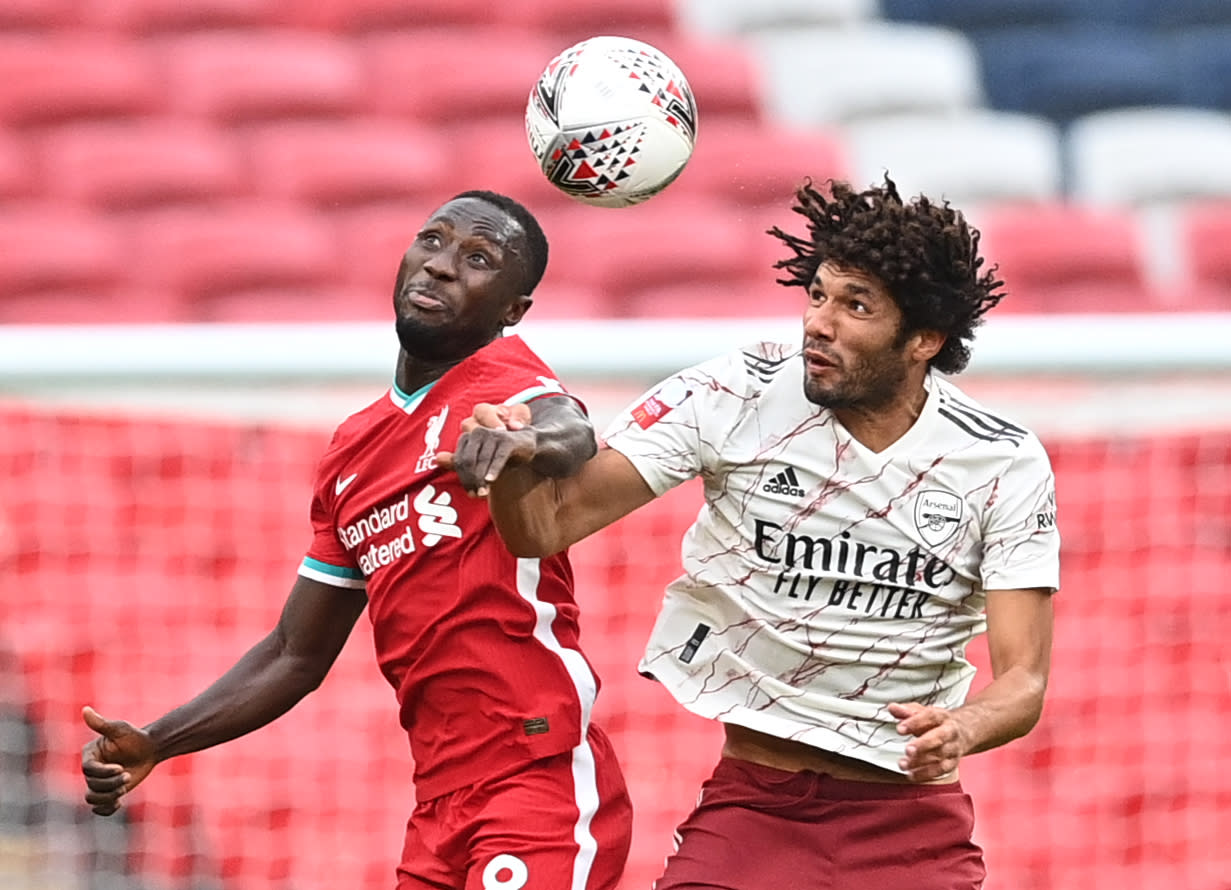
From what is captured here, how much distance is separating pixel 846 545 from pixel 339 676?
291cm

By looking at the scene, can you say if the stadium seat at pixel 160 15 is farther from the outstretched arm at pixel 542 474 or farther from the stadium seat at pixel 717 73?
the outstretched arm at pixel 542 474

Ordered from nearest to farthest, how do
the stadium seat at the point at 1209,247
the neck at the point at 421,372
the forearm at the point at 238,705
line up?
the neck at the point at 421,372
the forearm at the point at 238,705
the stadium seat at the point at 1209,247

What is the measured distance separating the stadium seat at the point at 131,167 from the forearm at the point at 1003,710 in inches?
193

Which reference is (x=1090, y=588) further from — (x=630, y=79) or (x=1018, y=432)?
(x=630, y=79)

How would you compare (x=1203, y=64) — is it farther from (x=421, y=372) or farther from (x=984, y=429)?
(x=421, y=372)

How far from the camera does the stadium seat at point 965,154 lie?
8250 mm

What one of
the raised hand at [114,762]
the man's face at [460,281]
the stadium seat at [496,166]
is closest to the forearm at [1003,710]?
the man's face at [460,281]

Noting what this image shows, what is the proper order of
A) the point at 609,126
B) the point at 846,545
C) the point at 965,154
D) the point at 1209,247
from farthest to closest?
the point at 965,154
the point at 1209,247
the point at 609,126
the point at 846,545

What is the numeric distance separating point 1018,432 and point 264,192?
4.59 meters

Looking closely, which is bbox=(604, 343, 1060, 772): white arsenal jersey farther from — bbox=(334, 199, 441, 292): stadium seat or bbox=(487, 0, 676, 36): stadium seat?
bbox=(487, 0, 676, 36): stadium seat

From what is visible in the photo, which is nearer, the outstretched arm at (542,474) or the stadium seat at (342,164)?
the outstretched arm at (542,474)

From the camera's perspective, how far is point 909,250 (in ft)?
12.2

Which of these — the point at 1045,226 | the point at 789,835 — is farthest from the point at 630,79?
the point at 1045,226

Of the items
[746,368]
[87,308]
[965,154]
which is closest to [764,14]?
[965,154]
